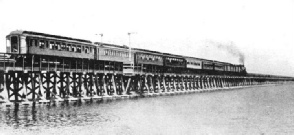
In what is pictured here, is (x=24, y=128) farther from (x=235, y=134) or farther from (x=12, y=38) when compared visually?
(x=12, y=38)

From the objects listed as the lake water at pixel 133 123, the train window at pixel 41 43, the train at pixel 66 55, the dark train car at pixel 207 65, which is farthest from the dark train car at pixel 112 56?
the dark train car at pixel 207 65

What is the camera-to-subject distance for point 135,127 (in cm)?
2192

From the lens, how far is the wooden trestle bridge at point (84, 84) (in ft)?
104

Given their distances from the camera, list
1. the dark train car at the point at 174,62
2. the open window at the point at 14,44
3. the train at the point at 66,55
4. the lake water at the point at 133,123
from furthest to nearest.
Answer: the dark train car at the point at 174,62 → the open window at the point at 14,44 → the train at the point at 66,55 → the lake water at the point at 133,123

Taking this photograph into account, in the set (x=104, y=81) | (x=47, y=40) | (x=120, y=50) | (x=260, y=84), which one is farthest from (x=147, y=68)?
(x=260, y=84)

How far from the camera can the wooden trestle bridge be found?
31.7 meters

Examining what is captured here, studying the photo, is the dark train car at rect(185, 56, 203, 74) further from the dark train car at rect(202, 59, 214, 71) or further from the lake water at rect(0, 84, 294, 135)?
the lake water at rect(0, 84, 294, 135)

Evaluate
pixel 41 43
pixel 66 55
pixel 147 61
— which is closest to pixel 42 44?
pixel 41 43

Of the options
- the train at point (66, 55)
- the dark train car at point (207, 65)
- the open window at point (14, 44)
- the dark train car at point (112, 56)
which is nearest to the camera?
the train at point (66, 55)

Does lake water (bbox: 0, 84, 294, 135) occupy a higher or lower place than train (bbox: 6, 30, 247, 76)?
lower

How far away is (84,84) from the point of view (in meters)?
39.9

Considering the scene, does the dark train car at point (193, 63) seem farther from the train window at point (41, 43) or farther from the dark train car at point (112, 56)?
the train window at point (41, 43)

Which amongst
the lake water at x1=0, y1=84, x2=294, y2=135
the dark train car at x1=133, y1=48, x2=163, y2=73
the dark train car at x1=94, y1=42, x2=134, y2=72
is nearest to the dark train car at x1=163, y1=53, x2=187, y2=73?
the dark train car at x1=133, y1=48, x2=163, y2=73

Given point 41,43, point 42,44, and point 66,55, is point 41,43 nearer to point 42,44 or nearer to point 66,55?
point 42,44
